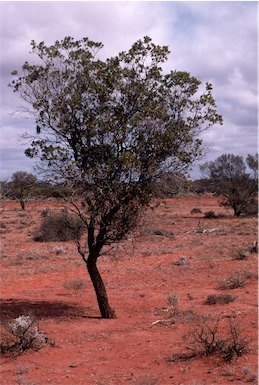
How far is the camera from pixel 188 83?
33.5 feet

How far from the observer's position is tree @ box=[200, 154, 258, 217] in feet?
137

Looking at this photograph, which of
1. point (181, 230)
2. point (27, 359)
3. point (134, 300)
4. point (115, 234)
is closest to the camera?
point (27, 359)

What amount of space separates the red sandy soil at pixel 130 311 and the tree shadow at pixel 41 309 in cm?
3

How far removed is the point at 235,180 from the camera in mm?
43094

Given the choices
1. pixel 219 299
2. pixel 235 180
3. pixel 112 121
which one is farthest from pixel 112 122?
pixel 235 180

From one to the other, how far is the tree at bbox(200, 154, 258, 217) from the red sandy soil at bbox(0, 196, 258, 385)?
17.7 meters

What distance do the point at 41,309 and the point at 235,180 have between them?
3359 cm

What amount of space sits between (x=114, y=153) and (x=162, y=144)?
3.43 ft

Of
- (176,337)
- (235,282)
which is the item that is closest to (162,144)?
(176,337)

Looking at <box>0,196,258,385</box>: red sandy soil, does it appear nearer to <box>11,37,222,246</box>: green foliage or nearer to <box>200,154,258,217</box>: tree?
<box>11,37,222,246</box>: green foliage

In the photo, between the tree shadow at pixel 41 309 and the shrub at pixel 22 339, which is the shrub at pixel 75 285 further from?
the shrub at pixel 22 339

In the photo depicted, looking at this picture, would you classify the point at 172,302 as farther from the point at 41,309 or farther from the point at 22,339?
the point at 22,339

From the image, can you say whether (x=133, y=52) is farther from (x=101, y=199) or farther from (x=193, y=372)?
(x=193, y=372)

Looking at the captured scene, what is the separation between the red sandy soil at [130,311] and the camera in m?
7.26
